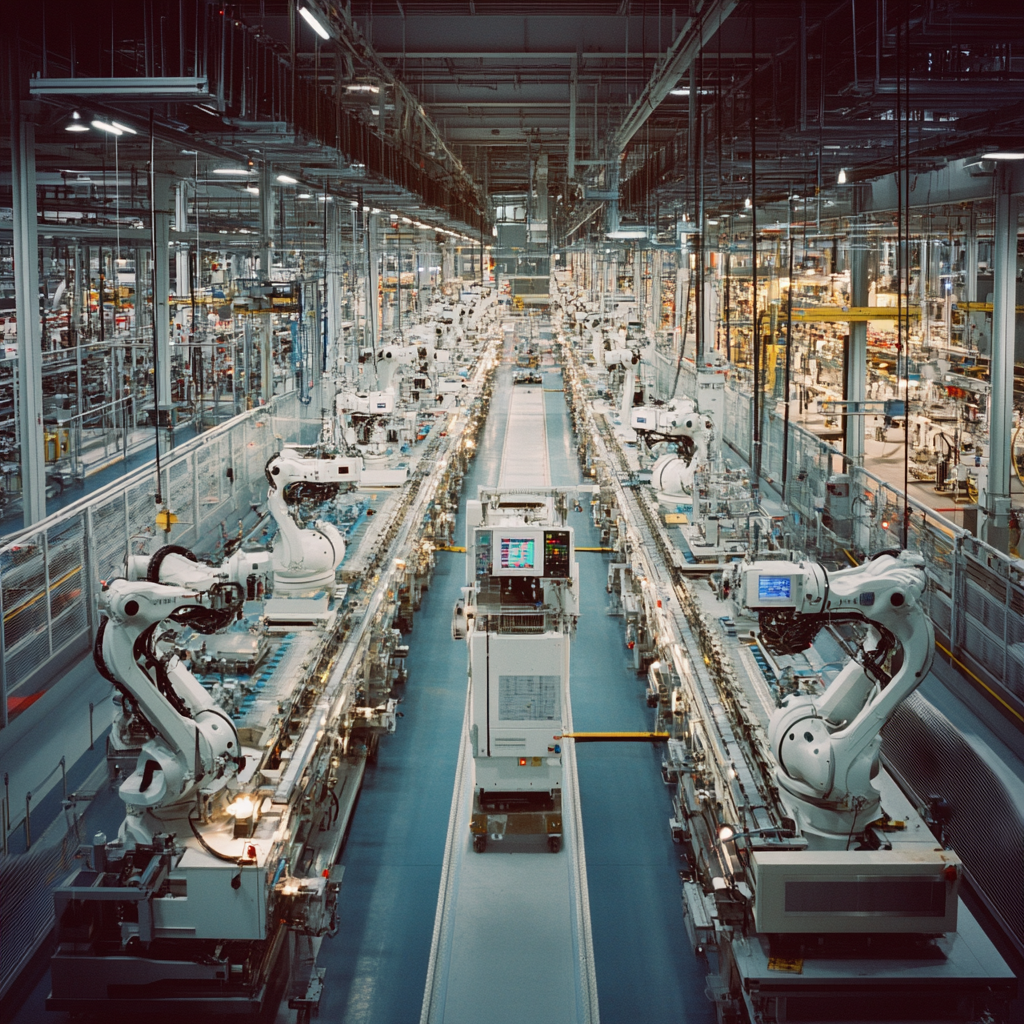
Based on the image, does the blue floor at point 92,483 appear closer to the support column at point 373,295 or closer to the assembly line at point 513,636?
the assembly line at point 513,636

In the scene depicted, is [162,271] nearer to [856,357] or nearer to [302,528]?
[302,528]

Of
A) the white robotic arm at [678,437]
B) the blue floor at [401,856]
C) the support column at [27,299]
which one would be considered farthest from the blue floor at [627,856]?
→ the support column at [27,299]

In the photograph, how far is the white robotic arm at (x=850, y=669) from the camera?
5770mm

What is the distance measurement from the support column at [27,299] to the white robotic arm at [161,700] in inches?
157

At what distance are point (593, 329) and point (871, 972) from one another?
22937 mm

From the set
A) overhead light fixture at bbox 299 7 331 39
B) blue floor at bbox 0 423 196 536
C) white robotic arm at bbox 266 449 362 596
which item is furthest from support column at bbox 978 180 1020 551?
blue floor at bbox 0 423 196 536

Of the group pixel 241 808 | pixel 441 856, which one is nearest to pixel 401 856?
pixel 441 856

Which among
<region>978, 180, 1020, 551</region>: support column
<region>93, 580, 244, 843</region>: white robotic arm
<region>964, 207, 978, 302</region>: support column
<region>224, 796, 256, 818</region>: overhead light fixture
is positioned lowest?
<region>224, 796, 256, 818</region>: overhead light fixture

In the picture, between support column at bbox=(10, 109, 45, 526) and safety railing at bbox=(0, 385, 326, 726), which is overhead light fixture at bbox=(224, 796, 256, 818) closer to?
safety railing at bbox=(0, 385, 326, 726)

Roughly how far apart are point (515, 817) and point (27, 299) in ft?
18.9

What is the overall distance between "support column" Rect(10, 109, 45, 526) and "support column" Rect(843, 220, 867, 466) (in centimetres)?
1229

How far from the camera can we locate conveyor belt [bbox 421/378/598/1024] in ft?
19.7

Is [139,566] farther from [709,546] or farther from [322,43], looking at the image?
[322,43]

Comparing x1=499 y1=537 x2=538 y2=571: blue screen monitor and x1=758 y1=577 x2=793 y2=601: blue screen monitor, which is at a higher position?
x1=758 y1=577 x2=793 y2=601: blue screen monitor
